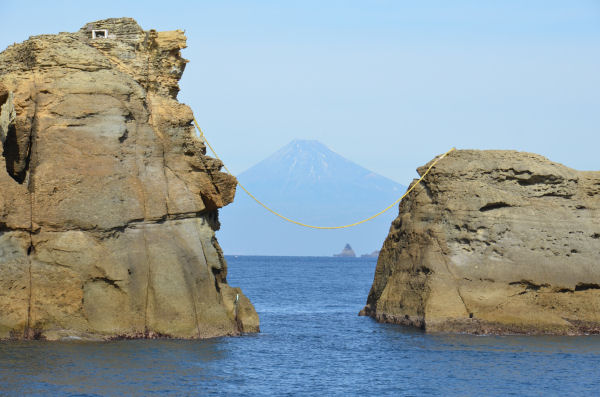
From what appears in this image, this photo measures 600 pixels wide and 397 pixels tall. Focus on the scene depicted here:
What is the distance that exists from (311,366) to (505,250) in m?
11.4

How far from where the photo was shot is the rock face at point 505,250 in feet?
122

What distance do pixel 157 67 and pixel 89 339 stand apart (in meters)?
11.2

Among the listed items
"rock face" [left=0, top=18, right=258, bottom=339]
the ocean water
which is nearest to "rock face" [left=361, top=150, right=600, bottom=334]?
the ocean water

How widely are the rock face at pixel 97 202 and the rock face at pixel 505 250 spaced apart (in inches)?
368

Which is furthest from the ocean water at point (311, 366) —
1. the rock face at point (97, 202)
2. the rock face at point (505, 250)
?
the rock face at point (505, 250)

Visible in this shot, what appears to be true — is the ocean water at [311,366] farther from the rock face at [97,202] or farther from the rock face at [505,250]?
the rock face at [505,250]

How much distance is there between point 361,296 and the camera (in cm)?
6912

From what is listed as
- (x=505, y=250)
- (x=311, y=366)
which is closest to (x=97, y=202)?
(x=311, y=366)

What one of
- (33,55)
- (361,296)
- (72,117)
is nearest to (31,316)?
(72,117)

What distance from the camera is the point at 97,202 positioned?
3141 cm

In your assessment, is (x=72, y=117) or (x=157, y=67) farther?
(x=157, y=67)

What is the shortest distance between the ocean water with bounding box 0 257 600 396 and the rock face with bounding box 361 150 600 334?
1.35m

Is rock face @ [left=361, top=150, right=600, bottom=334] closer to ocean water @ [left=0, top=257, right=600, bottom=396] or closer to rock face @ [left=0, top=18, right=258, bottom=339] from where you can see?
ocean water @ [left=0, top=257, right=600, bottom=396]

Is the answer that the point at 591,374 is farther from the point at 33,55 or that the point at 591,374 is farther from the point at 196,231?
the point at 33,55
